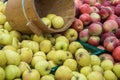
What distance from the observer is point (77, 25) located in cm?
255

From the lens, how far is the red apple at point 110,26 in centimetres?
254

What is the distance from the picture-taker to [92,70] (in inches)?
80.9

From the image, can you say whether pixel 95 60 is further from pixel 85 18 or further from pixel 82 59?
pixel 85 18

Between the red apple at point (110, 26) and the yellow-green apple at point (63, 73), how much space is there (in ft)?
2.77

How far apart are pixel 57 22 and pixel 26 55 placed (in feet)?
1.72

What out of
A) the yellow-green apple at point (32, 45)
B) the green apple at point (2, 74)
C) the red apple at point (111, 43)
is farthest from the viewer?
the red apple at point (111, 43)

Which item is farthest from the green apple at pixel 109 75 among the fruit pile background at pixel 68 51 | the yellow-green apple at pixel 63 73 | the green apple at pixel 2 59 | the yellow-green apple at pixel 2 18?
the yellow-green apple at pixel 2 18

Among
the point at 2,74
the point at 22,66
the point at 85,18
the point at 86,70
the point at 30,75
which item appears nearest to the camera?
the point at 2,74

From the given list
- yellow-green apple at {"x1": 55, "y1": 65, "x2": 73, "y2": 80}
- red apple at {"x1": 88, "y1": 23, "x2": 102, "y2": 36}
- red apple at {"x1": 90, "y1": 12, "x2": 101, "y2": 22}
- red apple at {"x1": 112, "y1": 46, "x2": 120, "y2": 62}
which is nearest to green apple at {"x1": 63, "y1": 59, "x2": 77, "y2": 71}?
yellow-green apple at {"x1": 55, "y1": 65, "x2": 73, "y2": 80}

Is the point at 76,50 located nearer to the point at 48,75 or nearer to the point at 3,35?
the point at 48,75

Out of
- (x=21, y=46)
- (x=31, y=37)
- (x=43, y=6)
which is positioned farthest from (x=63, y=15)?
(x=21, y=46)

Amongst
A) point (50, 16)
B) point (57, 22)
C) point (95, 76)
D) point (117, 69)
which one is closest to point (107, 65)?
point (117, 69)

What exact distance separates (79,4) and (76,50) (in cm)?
81

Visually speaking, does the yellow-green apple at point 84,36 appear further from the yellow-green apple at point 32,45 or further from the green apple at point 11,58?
the green apple at point 11,58
